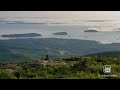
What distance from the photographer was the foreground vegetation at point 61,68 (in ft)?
54.5

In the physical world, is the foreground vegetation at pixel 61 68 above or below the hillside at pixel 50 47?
below

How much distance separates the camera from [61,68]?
666 inches

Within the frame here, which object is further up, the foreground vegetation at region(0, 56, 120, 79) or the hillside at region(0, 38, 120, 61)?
the hillside at region(0, 38, 120, 61)

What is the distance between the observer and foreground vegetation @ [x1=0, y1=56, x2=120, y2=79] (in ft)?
54.5

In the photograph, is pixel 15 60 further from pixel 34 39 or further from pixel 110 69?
pixel 110 69
